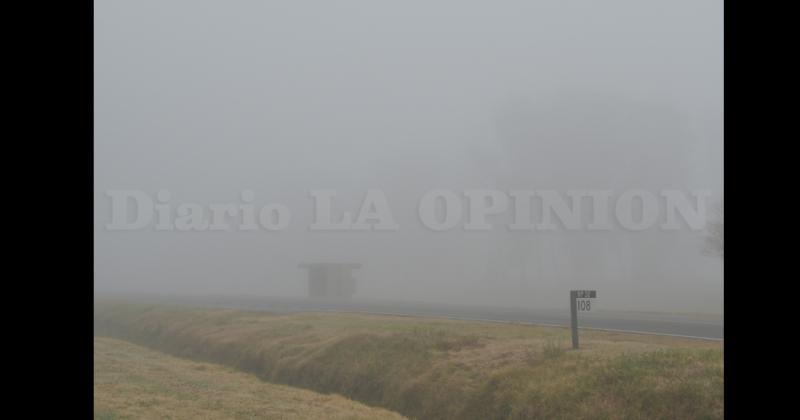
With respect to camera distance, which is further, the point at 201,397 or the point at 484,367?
the point at 201,397

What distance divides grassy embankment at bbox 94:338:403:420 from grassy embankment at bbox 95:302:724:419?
89 cm

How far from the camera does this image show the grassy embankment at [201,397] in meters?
19.3

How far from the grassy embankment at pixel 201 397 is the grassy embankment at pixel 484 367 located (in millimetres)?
891

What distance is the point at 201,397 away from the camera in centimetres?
2127

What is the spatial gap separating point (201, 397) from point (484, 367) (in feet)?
26.5

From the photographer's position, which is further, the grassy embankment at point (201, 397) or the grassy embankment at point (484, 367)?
the grassy embankment at point (201, 397)

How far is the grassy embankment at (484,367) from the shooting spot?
15875 millimetres

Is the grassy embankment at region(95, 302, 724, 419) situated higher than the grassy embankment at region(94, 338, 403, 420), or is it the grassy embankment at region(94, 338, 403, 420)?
the grassy embankment at region(95, 302, 724, 419)

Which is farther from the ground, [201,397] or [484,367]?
[484,367]

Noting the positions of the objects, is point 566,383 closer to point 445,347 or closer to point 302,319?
point 445,347

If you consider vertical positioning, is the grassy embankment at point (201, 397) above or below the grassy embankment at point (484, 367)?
below

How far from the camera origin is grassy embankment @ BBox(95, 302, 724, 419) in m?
15.9

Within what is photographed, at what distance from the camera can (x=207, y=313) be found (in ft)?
120

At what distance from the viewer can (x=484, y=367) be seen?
1905 centimetres
